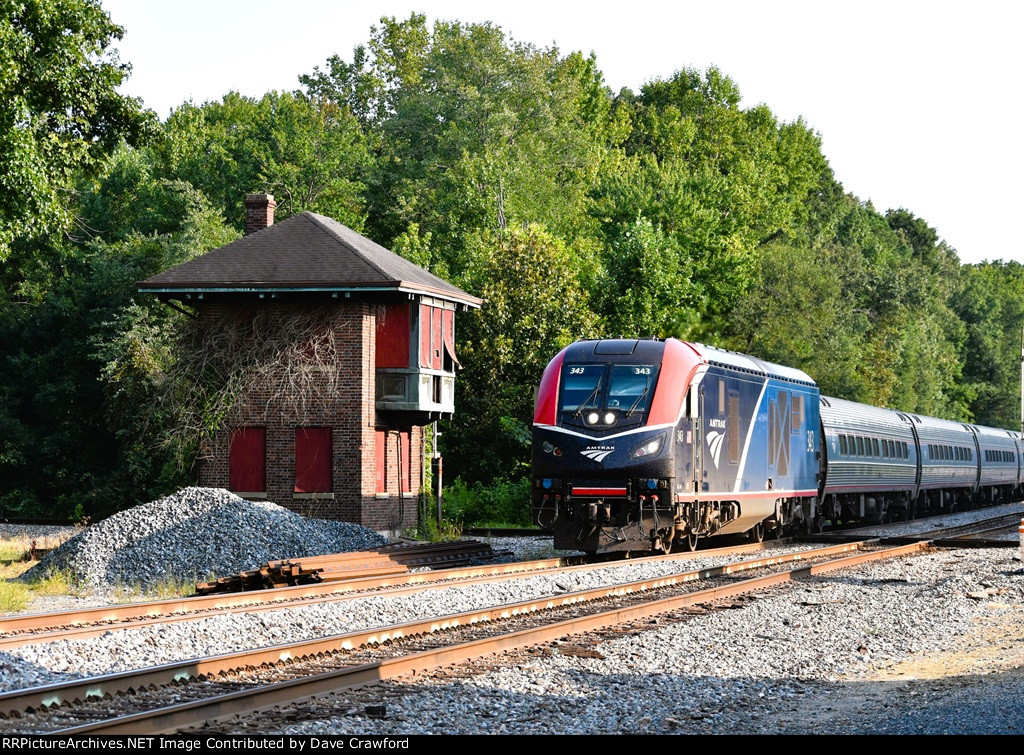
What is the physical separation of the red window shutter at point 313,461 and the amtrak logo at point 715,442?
11.1m

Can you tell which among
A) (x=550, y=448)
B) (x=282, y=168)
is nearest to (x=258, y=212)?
(x=550, y=448)

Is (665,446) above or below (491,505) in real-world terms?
above

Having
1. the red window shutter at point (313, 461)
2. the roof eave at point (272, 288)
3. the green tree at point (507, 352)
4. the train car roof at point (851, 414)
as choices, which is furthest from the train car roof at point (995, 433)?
the red window shutter at point (313, 461)

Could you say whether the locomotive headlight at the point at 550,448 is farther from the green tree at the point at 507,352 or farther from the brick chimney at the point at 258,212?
the green tree at the point at 507,352

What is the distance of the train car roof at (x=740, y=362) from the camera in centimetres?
2238

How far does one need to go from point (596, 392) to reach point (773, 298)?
40.6 metres

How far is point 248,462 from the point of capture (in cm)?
3109

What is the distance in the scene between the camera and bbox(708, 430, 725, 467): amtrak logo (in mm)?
22175

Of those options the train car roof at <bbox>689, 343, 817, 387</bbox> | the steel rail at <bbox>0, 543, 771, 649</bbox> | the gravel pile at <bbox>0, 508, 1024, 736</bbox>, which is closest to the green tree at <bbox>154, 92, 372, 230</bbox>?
the train car roof at <bbox>689, 343, 817, 387</bbox>

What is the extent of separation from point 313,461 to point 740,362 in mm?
11307

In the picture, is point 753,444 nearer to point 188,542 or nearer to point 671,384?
point 671,384

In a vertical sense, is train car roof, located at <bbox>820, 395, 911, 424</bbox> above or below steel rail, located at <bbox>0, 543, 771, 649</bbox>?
above

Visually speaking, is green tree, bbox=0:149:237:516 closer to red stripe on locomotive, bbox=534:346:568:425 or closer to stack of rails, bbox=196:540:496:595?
stack of rails, bbox=196:540:496:595

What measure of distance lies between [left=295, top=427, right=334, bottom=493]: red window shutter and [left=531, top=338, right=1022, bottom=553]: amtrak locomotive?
9714 millimetres
